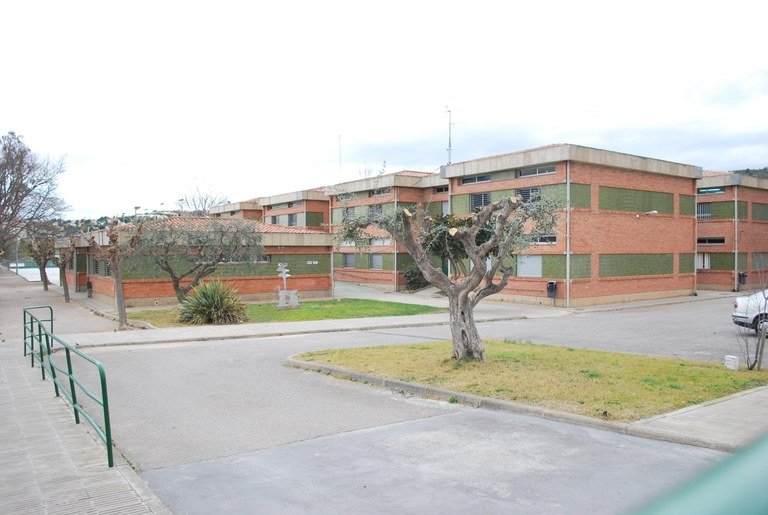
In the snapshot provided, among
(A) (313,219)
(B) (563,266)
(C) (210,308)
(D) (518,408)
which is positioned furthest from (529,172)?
(D) (518,408)

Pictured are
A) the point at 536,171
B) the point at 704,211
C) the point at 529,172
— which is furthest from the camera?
the point at 704,211

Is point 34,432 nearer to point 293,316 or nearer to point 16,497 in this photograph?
point 16,497

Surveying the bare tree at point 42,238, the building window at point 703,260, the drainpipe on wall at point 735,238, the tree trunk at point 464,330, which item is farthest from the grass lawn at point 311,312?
the drainpipe on wall at point 735,238

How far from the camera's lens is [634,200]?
111 ft

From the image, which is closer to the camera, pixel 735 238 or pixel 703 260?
pixel 735 238

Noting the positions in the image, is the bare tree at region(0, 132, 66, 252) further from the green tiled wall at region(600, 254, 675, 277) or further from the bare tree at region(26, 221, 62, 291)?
the green tiled wall at region(600, 254, 675, 277)

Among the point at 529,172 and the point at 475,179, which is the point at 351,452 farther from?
the point at 475,179

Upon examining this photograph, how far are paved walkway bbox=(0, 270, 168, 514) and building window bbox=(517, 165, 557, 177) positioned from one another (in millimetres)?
25608

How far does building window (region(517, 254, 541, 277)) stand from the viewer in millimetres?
31927

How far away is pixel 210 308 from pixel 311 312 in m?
4.96

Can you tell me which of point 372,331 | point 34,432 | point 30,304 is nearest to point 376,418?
point 34,432

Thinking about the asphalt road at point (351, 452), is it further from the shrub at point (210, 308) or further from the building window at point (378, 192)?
the building window at point (378, 192)

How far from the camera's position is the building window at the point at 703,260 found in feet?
137

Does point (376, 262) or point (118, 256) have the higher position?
point (118, 256)
